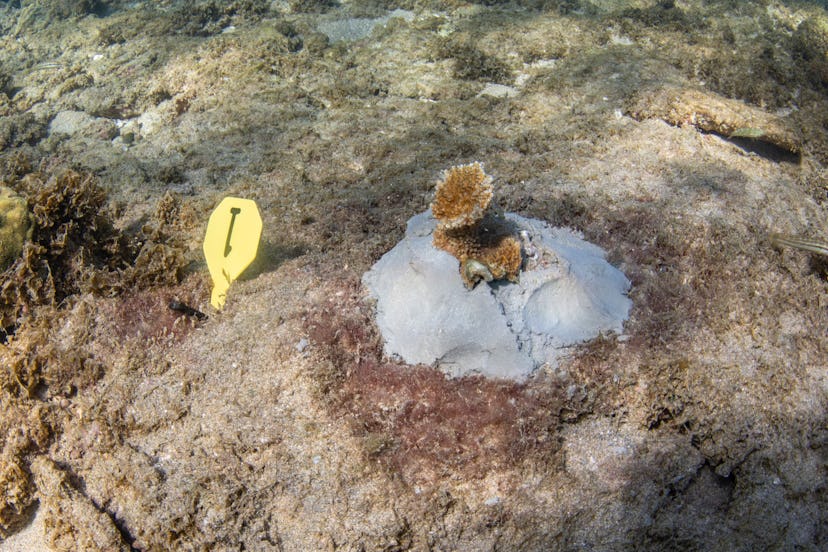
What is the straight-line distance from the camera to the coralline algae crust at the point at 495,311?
2775 millimetres

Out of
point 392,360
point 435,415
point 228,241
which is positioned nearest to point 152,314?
point 228,241

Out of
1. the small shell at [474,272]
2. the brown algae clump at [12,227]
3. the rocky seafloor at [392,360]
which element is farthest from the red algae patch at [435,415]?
the brown algae clump at [12,227]

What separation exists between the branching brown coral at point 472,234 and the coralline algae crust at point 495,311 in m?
0.08

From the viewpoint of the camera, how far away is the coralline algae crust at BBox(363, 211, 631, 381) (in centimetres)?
278

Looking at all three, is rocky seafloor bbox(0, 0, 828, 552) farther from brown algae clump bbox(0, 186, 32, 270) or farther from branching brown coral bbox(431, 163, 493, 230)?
branching brown coral bbox(431, 163, 493, 230)

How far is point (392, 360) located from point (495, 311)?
28.5 inches

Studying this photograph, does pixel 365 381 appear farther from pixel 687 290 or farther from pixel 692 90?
pixel 692 90

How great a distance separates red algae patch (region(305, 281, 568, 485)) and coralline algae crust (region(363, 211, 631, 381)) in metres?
0.12

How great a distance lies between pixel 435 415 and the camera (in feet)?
8.74

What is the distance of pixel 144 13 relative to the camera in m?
9.68

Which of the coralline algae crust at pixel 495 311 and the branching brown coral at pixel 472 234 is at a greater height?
the branching brown coral at pixel 472 234

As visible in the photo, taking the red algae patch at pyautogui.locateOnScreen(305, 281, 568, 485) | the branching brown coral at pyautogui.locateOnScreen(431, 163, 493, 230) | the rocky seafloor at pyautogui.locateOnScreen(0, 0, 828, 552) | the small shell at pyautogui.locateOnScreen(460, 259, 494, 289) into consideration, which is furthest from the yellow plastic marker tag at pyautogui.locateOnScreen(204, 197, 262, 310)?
the small shell at pyautogui.locateOnScreen(460, 259, 494, 289)

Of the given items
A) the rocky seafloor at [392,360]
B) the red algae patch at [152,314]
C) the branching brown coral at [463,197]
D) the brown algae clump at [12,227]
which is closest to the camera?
the rocky seafloor at [392,360]

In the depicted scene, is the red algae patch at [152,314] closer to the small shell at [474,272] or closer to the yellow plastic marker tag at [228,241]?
the yellow plastic marker tag at [228,241]
